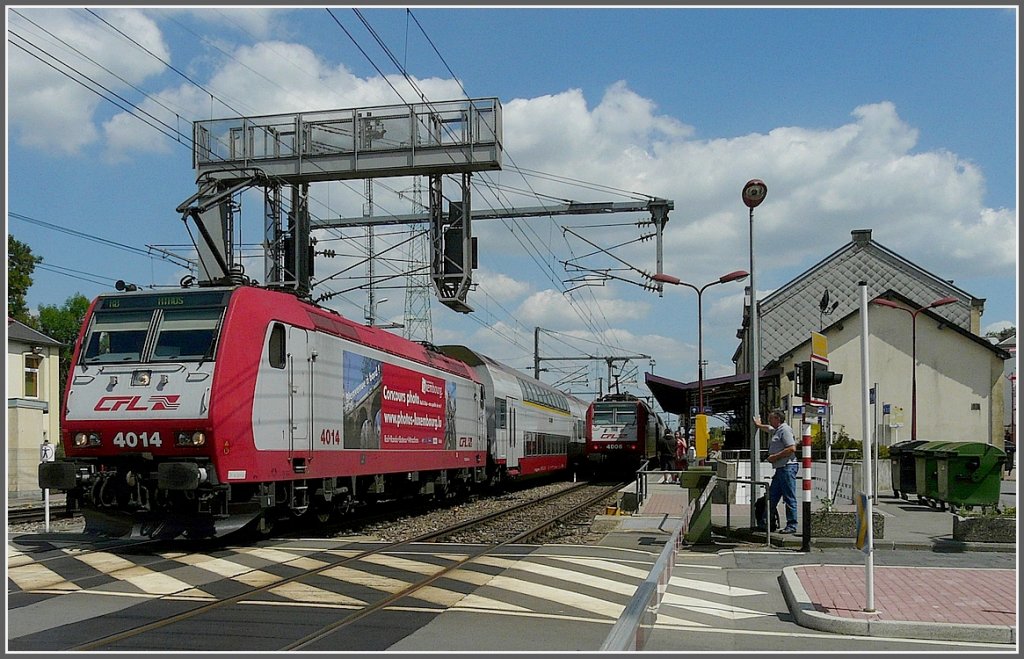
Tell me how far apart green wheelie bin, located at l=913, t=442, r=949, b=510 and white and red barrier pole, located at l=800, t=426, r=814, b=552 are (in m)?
6.98

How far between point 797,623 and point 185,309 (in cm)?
880

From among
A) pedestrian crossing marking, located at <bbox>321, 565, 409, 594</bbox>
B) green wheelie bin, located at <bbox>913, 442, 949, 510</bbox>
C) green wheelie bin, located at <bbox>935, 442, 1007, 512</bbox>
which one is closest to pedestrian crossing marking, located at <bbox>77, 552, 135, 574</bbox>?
pedestrian crossing marking, located at <bbox>321, 565, 409, 594</bbox>

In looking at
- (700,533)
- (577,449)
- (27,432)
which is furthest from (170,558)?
(577,449)

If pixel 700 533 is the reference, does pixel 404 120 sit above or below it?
above

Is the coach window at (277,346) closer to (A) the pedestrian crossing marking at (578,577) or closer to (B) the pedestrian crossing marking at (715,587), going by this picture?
(A) the pedestrian crossing marking at (578,577)

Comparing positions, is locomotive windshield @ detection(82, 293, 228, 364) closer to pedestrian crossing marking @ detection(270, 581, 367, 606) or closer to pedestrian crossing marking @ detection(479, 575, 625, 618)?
pedestrian crossing marking @ detection(270, 581, 367, 606)

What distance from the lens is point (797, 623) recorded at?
8.84 meters

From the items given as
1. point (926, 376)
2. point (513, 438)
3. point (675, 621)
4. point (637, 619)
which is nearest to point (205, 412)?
point (675, 621)

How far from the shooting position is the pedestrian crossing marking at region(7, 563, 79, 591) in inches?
416

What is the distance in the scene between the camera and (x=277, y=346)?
14398mm

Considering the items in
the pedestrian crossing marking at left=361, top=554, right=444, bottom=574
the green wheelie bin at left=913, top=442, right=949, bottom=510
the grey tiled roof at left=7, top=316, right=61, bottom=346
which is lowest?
the pedestrian crossing marking at left=361, top=554, right=444, bottom=574

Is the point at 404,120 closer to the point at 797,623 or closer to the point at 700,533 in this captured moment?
Result: the point at 700,533

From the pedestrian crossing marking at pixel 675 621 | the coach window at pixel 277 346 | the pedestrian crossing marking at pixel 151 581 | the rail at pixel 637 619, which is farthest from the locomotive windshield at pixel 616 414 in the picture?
the rail at pixel 637 619

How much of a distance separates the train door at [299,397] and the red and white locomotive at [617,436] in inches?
1041
